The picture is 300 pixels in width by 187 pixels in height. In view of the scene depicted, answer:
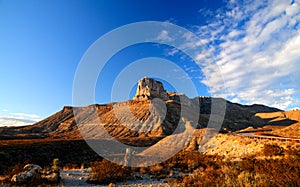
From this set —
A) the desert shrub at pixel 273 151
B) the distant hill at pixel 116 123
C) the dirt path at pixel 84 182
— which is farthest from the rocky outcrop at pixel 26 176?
the distant hill at pixel 116 123

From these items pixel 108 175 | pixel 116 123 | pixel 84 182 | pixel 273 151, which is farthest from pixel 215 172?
pixel 116 123

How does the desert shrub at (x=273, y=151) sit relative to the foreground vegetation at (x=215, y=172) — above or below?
above

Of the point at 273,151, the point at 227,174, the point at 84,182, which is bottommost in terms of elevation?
the point at 84,182

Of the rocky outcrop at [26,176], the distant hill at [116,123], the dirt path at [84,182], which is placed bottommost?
the dirt path at [84,182]

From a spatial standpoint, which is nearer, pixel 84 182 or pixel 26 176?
pixel 26 176

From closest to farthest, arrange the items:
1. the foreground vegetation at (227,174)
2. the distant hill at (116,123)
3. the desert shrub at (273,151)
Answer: the foreground vegetation at (227,174) < the desert shrub at (273,151) < the distant hill at (116,123)

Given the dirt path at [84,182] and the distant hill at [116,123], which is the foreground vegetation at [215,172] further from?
the distant hill at [116,123]

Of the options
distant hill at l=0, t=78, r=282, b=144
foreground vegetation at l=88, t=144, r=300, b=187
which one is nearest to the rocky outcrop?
foreground vegetation at l=88, t=144, r=300, b=187

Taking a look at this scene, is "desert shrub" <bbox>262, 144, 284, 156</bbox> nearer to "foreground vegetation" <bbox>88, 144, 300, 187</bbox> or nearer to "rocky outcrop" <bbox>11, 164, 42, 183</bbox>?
"foreground vegetation" <bbox>88, 144, 300, 187</bbox>

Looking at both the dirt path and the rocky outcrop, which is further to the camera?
the dirt path

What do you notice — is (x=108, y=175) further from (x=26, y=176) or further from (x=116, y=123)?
(x=116, y=123)

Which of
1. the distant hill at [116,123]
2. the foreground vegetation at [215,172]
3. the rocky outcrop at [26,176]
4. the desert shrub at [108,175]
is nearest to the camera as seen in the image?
the foreground vegetation at [215,172]

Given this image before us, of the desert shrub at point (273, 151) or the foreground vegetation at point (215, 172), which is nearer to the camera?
the foreground vegetation at point (215, 172)

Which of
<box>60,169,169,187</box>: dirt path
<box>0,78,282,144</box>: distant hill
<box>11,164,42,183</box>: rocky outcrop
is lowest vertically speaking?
<box>60,169,169,187</box>: dirt path
